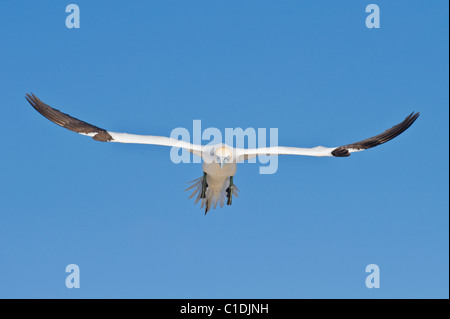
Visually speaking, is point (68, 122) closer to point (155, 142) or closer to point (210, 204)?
point (155, 142)

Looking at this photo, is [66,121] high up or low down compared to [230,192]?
up

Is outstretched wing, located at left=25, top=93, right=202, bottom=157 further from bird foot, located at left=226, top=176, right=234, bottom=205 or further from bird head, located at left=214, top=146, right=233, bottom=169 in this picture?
bird foot, located at left=226, top=176, right=234, bottom=205

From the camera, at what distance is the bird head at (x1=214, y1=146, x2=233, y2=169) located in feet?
88.2

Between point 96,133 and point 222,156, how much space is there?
3935 millimetres

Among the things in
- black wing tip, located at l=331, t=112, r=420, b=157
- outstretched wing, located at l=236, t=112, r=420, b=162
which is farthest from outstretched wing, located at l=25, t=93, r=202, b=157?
black wing tip, located at l=331, t=112, r=420, b=157

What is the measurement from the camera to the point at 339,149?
2756 centimetres

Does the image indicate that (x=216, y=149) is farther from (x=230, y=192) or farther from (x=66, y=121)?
(x=66, y=121)

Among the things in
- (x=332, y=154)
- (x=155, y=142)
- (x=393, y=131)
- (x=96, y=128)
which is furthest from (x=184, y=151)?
(x=393, y=131)

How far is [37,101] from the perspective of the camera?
26938mm

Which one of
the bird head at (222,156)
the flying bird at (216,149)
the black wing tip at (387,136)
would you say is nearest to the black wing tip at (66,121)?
the flying bird at (216,149)

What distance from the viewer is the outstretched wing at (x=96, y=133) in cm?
2689

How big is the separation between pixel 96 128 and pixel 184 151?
9.28ft

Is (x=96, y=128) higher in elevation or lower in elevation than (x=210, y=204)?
higher

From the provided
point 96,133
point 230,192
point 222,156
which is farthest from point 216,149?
point 96,133
